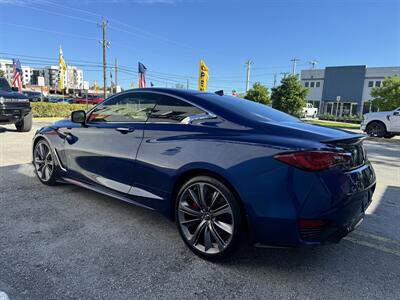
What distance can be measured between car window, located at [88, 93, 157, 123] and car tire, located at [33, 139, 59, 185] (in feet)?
3.16

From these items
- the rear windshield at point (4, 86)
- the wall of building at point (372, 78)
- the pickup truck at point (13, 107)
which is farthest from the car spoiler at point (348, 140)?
the wall of building at point (372, 78)

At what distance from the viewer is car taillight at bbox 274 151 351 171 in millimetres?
2098

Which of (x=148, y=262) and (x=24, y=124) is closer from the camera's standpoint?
(x=148, y=262)

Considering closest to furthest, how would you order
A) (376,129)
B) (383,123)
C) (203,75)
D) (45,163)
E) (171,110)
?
(171,110) → (45,163) → (383,123) → (376,129) → (203,75)

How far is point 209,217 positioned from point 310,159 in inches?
38.5

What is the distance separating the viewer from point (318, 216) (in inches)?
82.7

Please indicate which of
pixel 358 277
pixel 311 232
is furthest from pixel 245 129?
Result: pixel 358 277

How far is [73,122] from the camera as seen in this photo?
3.89 m

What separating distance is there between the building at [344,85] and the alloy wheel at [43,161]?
4499 centimetres

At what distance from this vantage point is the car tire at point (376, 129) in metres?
13.3

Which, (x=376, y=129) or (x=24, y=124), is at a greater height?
(x=376, y=129)

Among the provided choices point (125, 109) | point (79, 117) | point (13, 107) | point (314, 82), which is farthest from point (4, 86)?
point (314, 82)

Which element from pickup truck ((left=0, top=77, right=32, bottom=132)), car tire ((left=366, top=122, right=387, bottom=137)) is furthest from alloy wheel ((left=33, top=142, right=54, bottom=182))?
car tire ((left=366, top=122, right=387, bottom=137))

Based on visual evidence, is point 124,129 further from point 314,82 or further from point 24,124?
point 314,82
